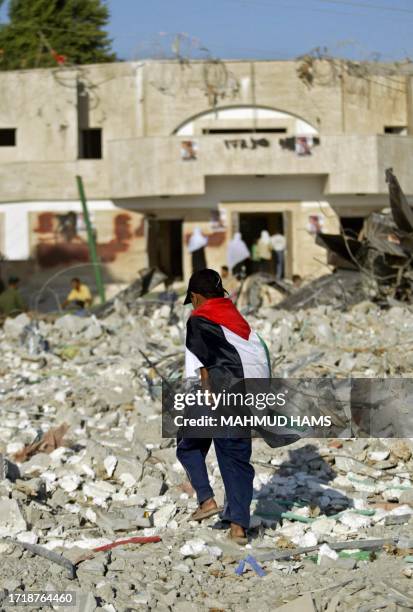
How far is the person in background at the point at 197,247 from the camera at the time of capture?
21.7 m

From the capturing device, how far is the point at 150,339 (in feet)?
41.1

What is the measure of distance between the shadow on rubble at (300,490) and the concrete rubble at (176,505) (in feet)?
0.04

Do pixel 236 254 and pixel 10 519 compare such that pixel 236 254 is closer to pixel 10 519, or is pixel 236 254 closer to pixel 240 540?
pixel 10 519

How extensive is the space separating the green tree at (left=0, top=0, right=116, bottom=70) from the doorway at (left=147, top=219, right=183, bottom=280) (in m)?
8.92

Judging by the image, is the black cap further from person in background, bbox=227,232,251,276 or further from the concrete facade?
the concrete facade

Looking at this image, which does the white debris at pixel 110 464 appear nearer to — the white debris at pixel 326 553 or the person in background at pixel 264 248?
the white debris at pixel 326 553

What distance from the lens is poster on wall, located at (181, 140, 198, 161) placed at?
2172 cm

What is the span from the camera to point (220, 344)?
206 inches

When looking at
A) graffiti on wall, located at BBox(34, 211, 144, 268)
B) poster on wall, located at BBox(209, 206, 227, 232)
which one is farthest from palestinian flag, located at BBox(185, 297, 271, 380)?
graffiti on wall, located at BBox(34, 211, 144, 268)

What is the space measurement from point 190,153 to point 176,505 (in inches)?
640

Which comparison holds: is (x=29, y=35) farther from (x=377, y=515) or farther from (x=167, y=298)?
(x=377, y=515)

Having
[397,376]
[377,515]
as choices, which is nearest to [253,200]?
[397,376]

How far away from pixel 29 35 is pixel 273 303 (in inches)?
805

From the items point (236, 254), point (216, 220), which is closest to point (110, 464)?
point (236, 254)
